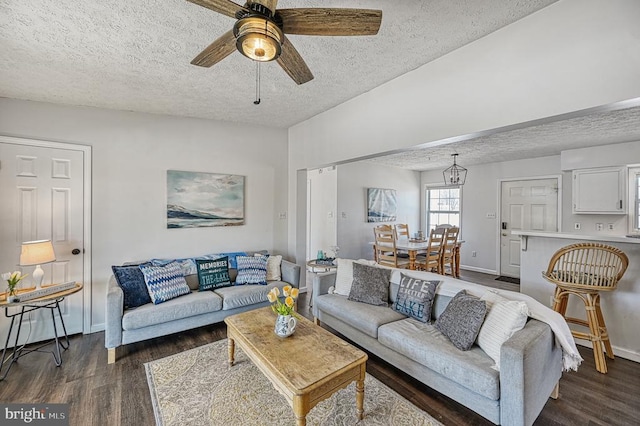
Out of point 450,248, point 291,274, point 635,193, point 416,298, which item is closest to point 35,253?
point 291,274

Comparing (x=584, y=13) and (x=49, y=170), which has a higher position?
(x=584, y=13)

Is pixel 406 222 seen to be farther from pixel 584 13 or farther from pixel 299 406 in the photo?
pixel 299 406

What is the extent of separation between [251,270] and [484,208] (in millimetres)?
5279

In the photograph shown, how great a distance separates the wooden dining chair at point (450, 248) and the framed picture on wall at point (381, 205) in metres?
1.61

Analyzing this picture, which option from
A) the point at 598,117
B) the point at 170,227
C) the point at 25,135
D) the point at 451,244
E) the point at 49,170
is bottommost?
the point at 451,244

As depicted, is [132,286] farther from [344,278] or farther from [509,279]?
[509,279]

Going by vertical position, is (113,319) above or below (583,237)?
below

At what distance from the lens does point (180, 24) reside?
1888 mm

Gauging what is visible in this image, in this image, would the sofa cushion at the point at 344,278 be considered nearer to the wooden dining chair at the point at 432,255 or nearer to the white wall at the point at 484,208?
the wooden dining chair at the point at 432,255

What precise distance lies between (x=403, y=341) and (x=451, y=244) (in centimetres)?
350

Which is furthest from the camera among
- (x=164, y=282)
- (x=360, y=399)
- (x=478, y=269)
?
(x=478, y=269)

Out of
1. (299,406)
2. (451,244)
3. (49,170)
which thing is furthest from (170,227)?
(451,244)

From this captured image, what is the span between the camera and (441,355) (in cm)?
191

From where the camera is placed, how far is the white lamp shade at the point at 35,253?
253 centimetres
